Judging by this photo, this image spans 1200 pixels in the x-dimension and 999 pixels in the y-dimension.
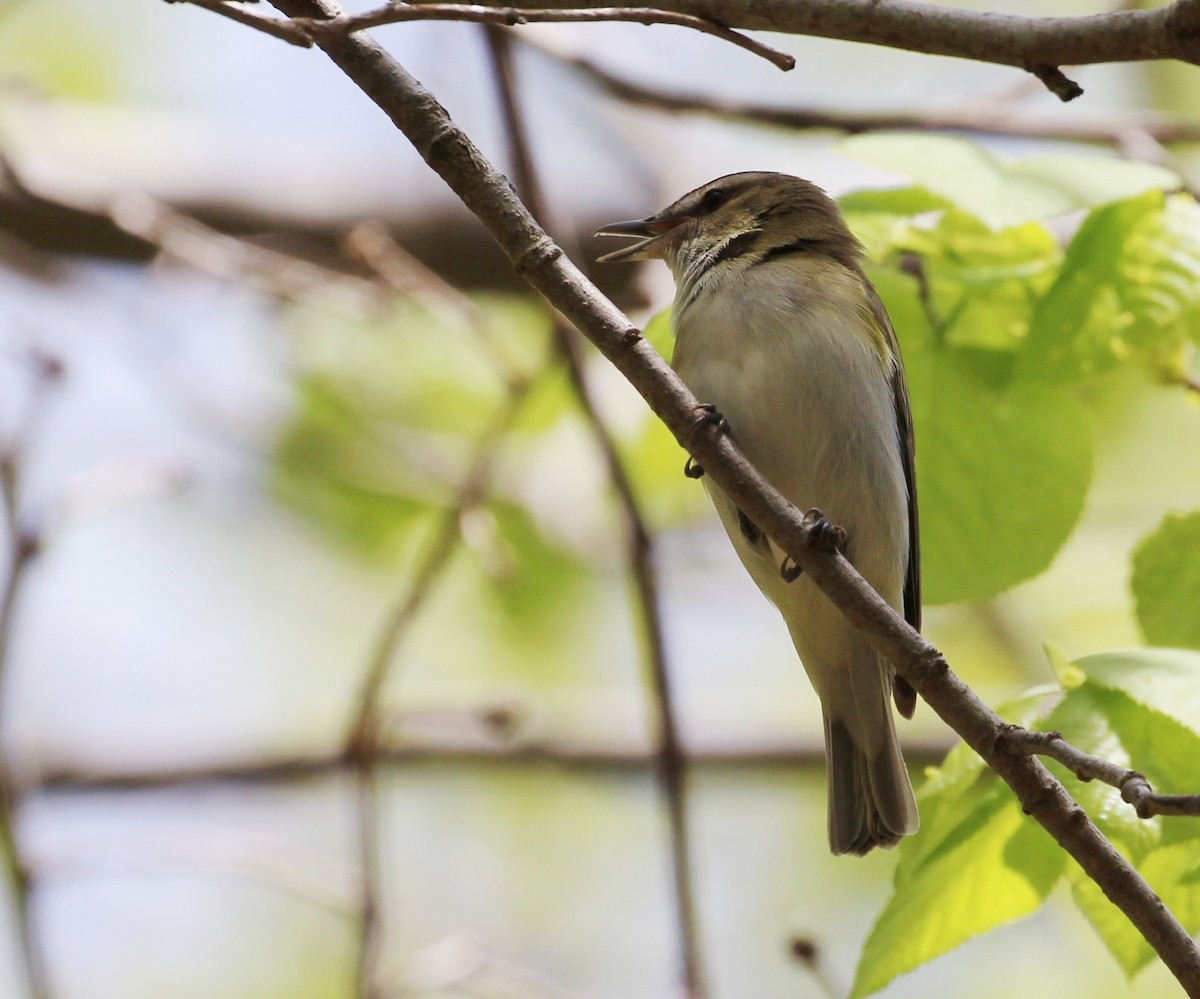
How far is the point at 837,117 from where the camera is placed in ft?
17.1

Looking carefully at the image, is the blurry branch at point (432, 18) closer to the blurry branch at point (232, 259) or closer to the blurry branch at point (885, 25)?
the blurry branch at point (885, 25)

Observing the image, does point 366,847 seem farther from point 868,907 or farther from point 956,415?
point 868,907

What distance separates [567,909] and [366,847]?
4.69 m

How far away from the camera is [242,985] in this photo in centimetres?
780

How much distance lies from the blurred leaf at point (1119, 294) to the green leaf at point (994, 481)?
0.14m

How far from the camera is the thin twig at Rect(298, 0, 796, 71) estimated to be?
94.0 inches

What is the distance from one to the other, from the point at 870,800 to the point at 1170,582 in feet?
3.97

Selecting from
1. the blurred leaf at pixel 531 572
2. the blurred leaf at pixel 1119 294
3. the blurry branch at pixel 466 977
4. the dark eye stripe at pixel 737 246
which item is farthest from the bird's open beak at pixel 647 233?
the blurred leaf at pixel 531 572

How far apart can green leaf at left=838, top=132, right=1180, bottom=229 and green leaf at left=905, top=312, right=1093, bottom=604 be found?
0.52 meters

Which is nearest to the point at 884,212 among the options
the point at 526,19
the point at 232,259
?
the point at 526,19

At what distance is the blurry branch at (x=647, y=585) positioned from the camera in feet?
13.8

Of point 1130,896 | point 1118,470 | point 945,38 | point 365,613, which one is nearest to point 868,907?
point 1118,470

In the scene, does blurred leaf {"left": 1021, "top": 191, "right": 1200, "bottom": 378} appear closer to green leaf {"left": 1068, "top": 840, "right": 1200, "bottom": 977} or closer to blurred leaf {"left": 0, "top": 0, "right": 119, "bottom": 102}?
green leaf {"left": 1068, "top": 840, "right": 1200, "bottom": 977}

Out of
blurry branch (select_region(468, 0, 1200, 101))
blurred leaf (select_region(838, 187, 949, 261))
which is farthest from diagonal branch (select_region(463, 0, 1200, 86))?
blurred leaf (select_region(838, 187, 949, 261))
